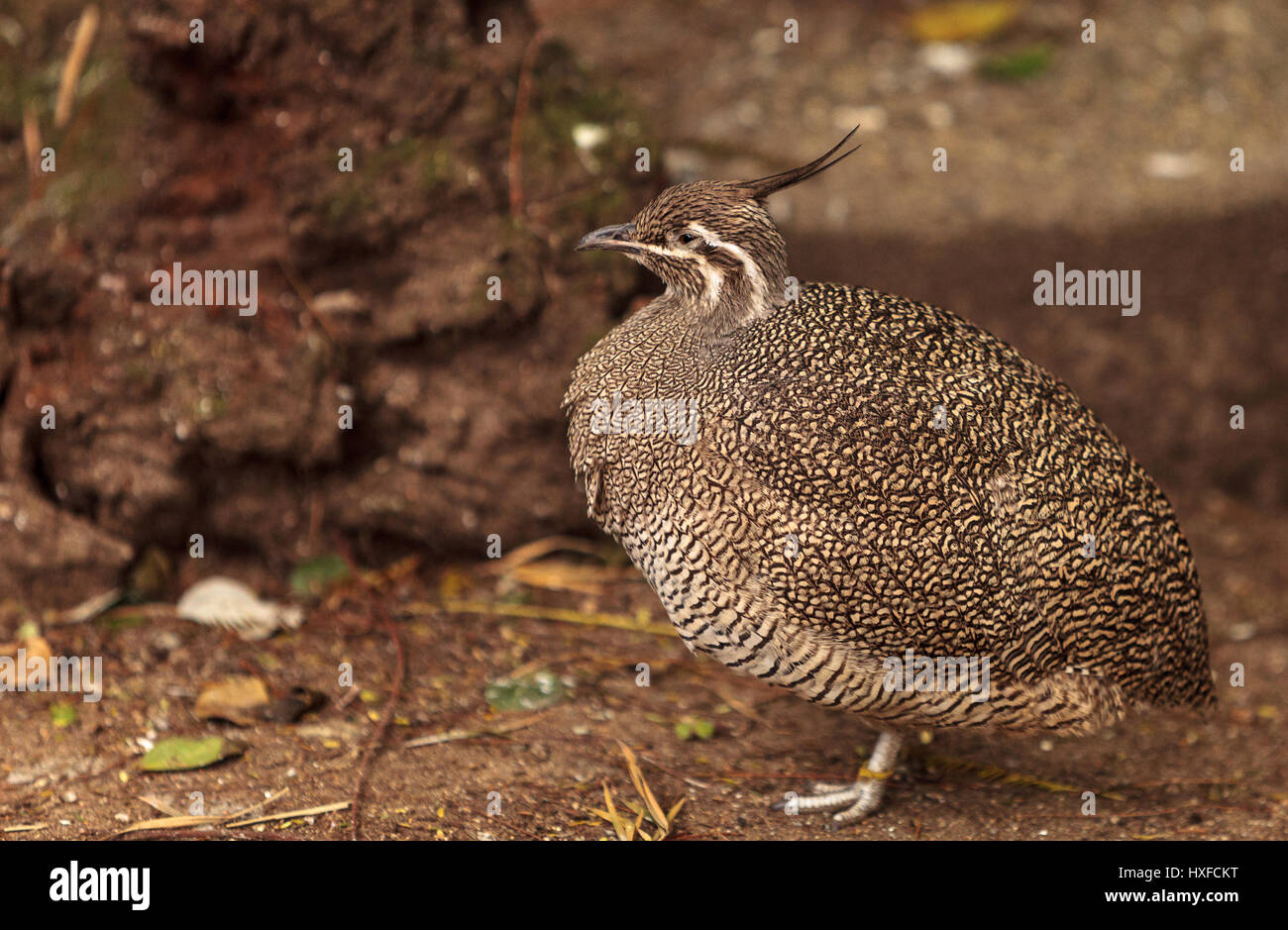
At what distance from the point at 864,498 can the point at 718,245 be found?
0.88 m

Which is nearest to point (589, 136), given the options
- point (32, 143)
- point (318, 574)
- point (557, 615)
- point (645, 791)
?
point (557, 615)

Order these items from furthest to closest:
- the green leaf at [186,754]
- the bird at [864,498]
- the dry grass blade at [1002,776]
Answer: the dry grass blade at [1002,776] → the green leaf at [186,754] → the bird at [864,498]

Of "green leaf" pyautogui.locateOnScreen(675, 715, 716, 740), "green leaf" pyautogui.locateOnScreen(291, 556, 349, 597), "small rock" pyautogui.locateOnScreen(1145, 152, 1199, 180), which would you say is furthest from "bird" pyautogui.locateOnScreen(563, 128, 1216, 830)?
"small rock" pyautogui.locateOnScreen(1145, 152, 1199, 180)

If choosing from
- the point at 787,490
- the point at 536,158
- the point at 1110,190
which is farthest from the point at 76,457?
the point at 1110,190

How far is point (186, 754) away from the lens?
4.09m

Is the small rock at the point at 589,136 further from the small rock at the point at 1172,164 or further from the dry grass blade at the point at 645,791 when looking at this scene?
the small rock at the point at 1172,164

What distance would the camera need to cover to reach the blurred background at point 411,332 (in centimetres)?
479

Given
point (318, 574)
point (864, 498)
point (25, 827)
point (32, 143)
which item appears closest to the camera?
point (864, 498)

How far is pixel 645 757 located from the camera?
4.38 meters

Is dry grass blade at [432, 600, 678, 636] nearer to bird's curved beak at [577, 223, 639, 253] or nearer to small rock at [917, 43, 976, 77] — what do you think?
bird's curved beak at [577, 223, 639, 253]

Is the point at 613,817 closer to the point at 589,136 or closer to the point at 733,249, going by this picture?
the point at 733,249

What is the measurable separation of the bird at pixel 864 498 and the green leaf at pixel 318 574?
166 centimetres

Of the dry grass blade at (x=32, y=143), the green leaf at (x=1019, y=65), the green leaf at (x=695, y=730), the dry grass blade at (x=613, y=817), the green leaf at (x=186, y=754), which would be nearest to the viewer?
the dry grass blade at (x=613, y=817)

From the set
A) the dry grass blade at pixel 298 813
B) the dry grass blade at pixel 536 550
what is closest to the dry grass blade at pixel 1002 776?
the dry grass blade at pixel 536 550
